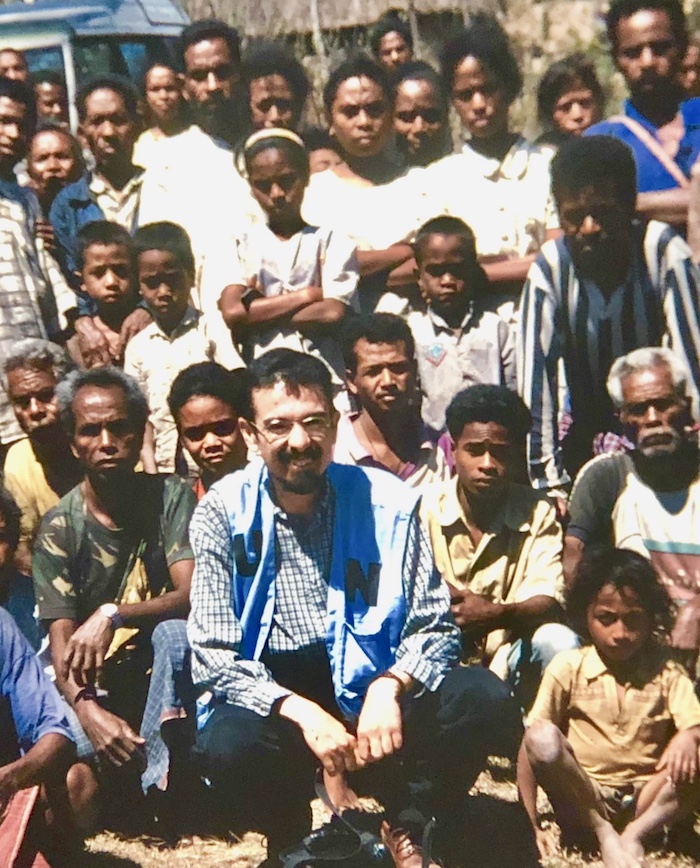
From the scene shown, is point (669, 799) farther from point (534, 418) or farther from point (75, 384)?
point (75, 384)

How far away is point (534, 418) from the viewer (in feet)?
14.3

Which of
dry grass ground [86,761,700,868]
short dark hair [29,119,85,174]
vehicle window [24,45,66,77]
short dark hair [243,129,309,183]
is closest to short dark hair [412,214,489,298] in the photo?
short dark hair [243,129,309,183]

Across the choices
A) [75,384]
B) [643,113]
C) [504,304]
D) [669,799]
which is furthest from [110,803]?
[643,113]

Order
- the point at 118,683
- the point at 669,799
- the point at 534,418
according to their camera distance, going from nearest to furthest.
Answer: the point at 669,799 → the point at 118,683 → the point at 534,418

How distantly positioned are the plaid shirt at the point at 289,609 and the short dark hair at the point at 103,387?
2.05 feet

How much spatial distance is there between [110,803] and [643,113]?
251 centimetres

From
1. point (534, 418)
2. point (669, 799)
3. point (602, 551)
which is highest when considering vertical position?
point (534, 418)

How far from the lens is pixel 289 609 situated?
12.1 feet

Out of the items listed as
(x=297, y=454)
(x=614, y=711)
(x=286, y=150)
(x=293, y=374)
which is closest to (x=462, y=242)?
(x=286, y=150)

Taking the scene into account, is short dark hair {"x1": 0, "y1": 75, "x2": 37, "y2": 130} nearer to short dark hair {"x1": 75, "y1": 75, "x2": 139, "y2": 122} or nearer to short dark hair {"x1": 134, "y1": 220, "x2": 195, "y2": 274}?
short dark hair {"x1": 75, "y1": 75, "x2": 139, "y2": 122}

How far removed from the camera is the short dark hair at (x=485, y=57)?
4809mm

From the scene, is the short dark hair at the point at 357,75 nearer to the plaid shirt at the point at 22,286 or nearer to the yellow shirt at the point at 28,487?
the plaid shirt at the point at 22,286

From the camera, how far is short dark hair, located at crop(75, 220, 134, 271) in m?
4.82

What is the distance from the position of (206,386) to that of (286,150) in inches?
31.2
